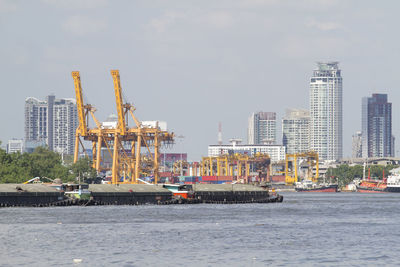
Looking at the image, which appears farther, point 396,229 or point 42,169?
point 42,169

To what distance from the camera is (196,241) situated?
7088 centimetres

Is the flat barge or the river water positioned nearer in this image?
the river water

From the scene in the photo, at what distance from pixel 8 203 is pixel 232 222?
4854cm

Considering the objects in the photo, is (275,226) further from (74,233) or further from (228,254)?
(228,254)

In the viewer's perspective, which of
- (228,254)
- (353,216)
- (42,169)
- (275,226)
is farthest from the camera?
(42,169)

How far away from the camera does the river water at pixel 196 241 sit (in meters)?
57.9

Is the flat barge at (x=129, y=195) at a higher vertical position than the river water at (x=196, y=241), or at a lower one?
higher

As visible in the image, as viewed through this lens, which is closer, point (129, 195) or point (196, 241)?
point (196, 241)

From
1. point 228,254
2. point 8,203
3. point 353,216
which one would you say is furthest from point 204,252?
point 8,203

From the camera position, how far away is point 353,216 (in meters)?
112

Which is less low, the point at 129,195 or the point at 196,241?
the point at 129,195

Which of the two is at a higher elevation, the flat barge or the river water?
the flat barge

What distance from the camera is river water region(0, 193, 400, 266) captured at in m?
57.9

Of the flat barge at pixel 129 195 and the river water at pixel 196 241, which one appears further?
the flat barge at pixel 129 195
